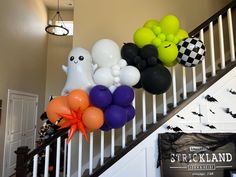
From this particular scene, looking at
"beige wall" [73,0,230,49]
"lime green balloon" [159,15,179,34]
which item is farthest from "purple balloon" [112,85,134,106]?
"beige wall" [73,0,230,49]

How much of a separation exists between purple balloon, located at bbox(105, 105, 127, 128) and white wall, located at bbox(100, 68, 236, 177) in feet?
1.90

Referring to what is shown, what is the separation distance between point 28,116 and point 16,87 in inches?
48.1

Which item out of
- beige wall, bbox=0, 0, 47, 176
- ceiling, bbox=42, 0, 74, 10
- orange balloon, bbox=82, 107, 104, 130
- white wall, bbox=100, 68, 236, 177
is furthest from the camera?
ceiling, bbox=42, 0, 74, 10

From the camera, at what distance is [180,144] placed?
7.86 ft

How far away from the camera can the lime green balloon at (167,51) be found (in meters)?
2.14

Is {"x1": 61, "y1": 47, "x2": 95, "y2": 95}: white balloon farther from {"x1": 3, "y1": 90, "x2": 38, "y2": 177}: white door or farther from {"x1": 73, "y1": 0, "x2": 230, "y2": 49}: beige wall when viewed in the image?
{"x1": 3, "y1": 90, "x2": 38, "y2": 177}: white door

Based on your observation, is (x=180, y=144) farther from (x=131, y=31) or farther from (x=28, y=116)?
(x=28, y=116)

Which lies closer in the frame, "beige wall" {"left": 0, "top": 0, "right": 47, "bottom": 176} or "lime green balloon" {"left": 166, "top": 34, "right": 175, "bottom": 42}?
"lime green balloon" {"left": 166, "top": 34, "right": 175, "bottom": 42}

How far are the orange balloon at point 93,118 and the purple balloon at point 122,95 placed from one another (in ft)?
0.67

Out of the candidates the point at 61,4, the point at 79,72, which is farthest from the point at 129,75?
the point at 61,4

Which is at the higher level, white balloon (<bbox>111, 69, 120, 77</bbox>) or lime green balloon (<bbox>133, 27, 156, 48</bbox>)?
lime green balloon (<bbox>133, 27, 156, 48</bbox>)

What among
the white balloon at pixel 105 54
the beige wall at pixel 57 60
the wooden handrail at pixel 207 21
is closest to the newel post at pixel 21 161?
the white balloon at pixel 105 54

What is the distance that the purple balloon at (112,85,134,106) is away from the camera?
1.99 meters

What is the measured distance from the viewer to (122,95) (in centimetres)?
198
